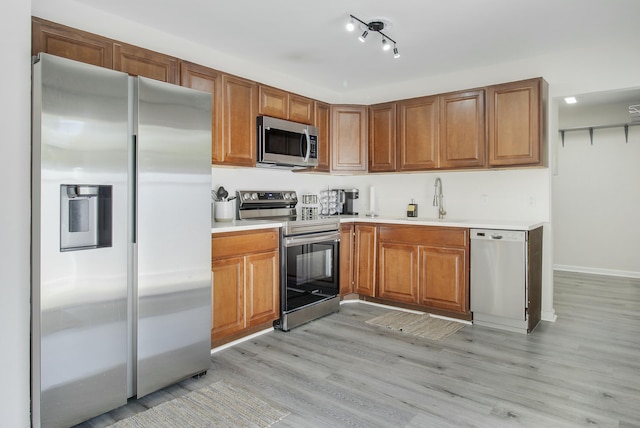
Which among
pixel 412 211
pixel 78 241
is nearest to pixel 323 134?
pixel 412 211

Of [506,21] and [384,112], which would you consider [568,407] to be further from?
[384,112]

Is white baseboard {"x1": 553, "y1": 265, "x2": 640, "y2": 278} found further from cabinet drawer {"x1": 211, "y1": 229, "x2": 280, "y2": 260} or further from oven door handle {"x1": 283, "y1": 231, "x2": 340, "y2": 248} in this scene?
cabinet drawer {"x1": 211, "y1": 229, "x2": 280, "y2": 260}

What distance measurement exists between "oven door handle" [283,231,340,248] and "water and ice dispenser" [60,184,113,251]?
63.3 inches

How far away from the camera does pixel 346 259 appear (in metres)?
4.35

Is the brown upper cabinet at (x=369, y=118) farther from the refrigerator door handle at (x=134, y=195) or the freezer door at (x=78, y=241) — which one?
the refrigerator door handle at (x=134, y=195)

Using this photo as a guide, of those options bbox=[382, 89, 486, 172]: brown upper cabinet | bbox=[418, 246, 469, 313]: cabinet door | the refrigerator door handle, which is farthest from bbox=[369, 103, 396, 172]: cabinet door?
the refrigerator door handle

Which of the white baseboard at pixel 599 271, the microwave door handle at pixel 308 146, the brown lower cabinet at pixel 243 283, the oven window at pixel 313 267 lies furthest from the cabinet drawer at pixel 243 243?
the white baseboard at pixel 599 271

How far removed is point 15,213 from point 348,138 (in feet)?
11.0

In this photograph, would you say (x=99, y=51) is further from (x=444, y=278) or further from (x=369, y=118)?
(x=444, y=278)

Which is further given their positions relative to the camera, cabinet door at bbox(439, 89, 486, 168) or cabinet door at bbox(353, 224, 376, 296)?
cabinet door at bbox(353, 224, 376, 296)

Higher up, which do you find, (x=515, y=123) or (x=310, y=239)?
(x=515, y=123)

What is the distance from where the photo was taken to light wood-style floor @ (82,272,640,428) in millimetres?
2139

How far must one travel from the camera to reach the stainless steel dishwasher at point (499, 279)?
3402 millimetres

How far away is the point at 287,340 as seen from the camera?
326 centimetres
